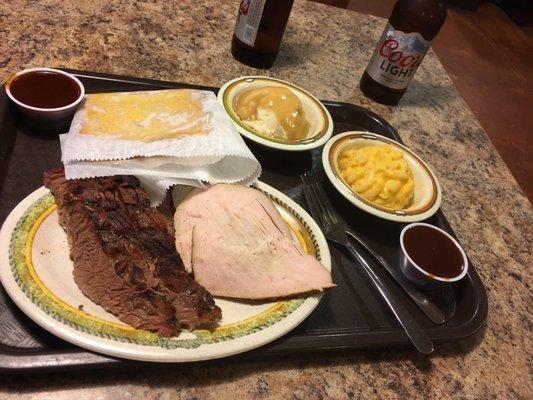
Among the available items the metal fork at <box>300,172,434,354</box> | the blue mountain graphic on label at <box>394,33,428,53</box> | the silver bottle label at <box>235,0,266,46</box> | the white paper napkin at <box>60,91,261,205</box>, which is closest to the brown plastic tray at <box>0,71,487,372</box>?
the metal fork at <box>300,172,434,354</box>

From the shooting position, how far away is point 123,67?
165cm

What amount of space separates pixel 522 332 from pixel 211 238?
825mm

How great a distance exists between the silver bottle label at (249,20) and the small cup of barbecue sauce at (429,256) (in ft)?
3.02

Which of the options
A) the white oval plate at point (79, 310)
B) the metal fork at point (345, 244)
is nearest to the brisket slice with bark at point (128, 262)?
the white oval plate at point (79, 310)

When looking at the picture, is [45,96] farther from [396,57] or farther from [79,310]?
[396,57]

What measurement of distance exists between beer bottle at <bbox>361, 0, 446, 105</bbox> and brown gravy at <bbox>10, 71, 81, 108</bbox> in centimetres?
106

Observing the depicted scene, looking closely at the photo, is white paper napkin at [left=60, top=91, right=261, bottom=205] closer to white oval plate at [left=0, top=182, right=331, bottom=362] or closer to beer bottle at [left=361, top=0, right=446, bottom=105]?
white oval plate at [left=0, top=182, right=331, bottom=362]

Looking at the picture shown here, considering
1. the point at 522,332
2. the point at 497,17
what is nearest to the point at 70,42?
the point at 522,332

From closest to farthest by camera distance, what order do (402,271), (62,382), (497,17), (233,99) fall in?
(62,382) → (402,271) → (233,99) → (497,17)

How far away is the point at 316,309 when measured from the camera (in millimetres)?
1058

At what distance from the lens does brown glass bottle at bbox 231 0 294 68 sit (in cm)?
169

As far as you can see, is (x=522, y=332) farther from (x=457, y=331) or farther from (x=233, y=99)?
(x=233, y=99)

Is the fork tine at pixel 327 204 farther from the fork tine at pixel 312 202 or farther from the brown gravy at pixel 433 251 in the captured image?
the brown gravy at pixel 433 251

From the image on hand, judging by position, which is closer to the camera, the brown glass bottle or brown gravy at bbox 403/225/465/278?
brown gravy at bbox 403/225/465/278
